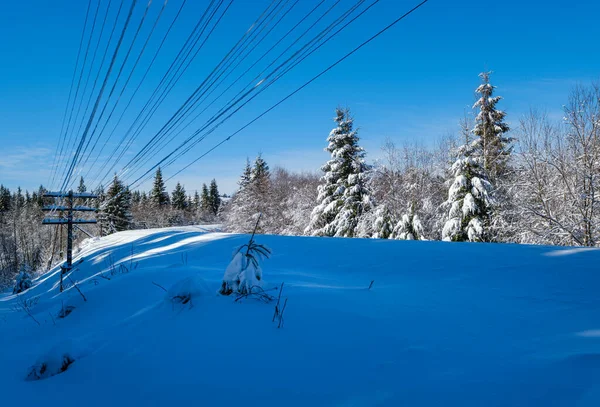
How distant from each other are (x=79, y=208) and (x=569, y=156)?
24501mm

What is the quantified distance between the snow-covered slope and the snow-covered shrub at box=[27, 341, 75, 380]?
1.3 inches

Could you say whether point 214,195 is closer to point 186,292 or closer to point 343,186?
point 343,186

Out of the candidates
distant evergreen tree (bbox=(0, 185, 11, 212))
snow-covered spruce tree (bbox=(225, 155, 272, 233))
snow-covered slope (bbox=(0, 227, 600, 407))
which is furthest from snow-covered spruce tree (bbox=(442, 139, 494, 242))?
distant evergreen tree (bbox=(0, 185, 11, 212))

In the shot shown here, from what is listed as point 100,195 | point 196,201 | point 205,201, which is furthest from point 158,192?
point 100,195

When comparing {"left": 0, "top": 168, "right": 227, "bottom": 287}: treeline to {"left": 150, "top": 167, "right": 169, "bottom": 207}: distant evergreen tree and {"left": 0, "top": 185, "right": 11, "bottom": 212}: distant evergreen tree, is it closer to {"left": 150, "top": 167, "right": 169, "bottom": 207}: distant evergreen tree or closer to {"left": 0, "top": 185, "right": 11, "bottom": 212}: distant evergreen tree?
{"left": 150, "top": 167, "right": 169, "bottom": 207}: distant evergreen tree

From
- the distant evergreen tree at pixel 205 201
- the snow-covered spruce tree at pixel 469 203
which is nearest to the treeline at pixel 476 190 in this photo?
the snow-covered spruce tree at pixel 469 203

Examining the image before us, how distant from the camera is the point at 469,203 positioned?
16.2 m

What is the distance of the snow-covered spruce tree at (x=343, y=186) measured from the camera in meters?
21.1

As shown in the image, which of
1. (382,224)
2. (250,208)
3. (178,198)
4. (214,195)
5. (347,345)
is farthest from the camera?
(214,195)

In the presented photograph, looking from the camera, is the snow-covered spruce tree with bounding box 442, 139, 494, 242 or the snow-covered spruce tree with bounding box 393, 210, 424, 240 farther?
the snow-covered spruce tree with bounding box 393, 210, 424, 240

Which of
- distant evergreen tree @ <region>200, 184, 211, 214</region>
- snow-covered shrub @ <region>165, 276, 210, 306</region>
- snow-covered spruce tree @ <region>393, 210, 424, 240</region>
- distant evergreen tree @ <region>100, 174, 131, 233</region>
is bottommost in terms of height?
snow-covered spruce tree @ <region>393, 210, 424, 240</region>

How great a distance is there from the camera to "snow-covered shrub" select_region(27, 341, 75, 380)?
99.0 inches

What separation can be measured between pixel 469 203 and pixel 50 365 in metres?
17.7

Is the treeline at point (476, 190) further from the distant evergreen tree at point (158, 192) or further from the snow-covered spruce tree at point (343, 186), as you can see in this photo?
the distant evergreen tree at point (158, 192)
